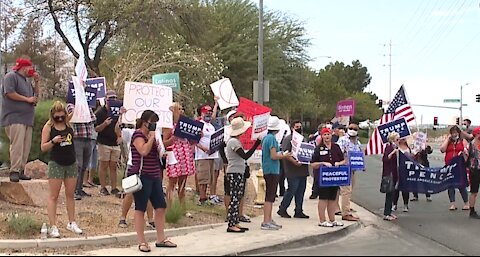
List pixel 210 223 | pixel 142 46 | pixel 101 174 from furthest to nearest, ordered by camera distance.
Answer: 1. pixel 142 46
2. pixel 101 174
3. pixel 210 223

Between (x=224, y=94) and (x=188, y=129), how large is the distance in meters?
2.00

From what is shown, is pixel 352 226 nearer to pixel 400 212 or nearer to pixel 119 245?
pixel 400 212

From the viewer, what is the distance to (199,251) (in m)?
8.81

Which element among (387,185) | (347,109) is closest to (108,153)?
(387,185)

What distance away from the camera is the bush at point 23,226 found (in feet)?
30.1

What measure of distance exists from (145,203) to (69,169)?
127cm

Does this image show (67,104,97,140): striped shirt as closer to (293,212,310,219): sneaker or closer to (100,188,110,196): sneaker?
(100,188,110,196): sneaker

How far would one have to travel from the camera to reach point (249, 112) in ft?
38.7

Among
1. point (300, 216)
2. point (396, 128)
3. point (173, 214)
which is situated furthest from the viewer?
point (396, 128)

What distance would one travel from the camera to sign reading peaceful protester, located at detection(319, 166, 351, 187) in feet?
36.8

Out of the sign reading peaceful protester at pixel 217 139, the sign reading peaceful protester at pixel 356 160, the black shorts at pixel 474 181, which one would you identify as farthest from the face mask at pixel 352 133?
the sign reading peaceful protester at pixel 217 139

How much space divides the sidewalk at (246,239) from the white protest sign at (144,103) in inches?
76.1

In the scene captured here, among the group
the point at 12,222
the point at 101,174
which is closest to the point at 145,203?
the point at 12,222

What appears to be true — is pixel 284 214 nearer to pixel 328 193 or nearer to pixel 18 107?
pixel 328 193
